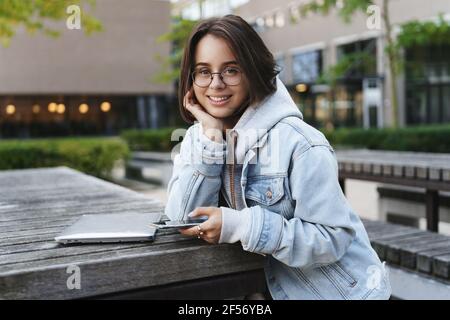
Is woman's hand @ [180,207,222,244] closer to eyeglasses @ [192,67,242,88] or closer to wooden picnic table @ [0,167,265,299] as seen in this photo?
wooden picnic table @ [0,167,265,299]

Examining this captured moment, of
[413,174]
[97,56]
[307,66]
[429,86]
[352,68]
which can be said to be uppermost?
[97,56]

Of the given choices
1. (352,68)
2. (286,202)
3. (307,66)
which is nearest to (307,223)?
(286,202)

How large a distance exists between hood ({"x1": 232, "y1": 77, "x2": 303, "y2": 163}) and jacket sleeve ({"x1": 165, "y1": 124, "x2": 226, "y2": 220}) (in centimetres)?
6

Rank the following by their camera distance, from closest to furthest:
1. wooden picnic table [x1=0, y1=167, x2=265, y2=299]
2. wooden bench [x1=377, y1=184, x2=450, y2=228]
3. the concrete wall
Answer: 1. wooden picnic table [x1=0, y1=167, x2=265, y2=299]
2. wooden bench [x1=377, y1=184, x2=450, y2=228]
3. the concrete wall

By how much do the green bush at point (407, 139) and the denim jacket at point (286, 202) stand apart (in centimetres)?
913

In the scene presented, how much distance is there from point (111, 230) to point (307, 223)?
1.93 feet

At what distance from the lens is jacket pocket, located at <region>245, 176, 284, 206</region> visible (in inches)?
59.6

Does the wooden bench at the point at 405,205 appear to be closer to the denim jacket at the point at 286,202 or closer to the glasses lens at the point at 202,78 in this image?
the denim jacket at the point at 286,202

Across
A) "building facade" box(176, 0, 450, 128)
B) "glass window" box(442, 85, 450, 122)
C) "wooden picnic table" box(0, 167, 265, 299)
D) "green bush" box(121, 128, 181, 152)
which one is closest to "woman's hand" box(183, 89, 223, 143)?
"wooden picnic table" box(0, 167, 265, 299)

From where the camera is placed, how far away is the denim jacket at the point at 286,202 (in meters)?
1.42

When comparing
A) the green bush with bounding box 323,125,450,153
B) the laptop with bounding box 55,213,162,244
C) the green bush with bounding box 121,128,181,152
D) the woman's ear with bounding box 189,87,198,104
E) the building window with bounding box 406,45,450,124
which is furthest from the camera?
the building window with bounding box 406,45,450,124

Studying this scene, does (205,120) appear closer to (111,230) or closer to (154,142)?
(111,230)

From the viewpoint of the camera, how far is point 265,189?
1.54 meters

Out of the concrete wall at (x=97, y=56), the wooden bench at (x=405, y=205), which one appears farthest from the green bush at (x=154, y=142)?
the concrete wall at (x=97, y=56)
